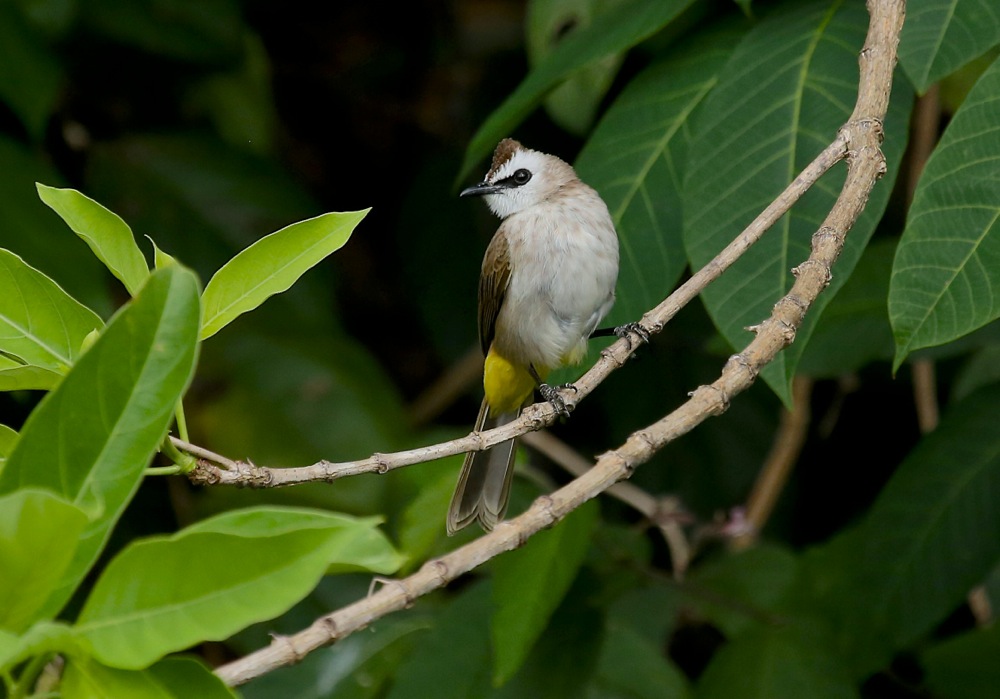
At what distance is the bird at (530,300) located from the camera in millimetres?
2445

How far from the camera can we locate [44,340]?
1300 mm

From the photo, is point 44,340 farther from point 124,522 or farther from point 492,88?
point 492,88

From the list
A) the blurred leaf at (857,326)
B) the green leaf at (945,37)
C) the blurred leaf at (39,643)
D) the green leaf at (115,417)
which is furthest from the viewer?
the blurred leaf at (857,326)

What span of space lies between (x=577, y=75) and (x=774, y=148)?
2.17 feet

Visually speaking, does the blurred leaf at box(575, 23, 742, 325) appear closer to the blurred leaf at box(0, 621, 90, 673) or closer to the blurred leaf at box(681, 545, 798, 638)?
the blurred leaf at box(681, 545, 798, 638)

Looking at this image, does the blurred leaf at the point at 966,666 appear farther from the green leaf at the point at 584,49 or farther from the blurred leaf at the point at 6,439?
the blurred leaf at the point at 6,439

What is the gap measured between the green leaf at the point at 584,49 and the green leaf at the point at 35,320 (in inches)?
44.2

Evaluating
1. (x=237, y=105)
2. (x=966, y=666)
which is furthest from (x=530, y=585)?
(x=237, y=105)

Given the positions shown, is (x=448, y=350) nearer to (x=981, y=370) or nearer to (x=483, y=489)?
(x=483, y=489)

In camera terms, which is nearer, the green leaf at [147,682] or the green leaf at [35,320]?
the green leaf at [147,682]

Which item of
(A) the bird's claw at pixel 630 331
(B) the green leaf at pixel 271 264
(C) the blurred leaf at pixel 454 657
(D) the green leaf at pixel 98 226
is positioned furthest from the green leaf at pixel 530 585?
(D) the green leaf at pixel 98 226

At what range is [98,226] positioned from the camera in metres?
1.33

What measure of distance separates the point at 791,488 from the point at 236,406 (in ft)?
6.23

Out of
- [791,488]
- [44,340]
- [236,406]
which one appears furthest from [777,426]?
[44,340]
